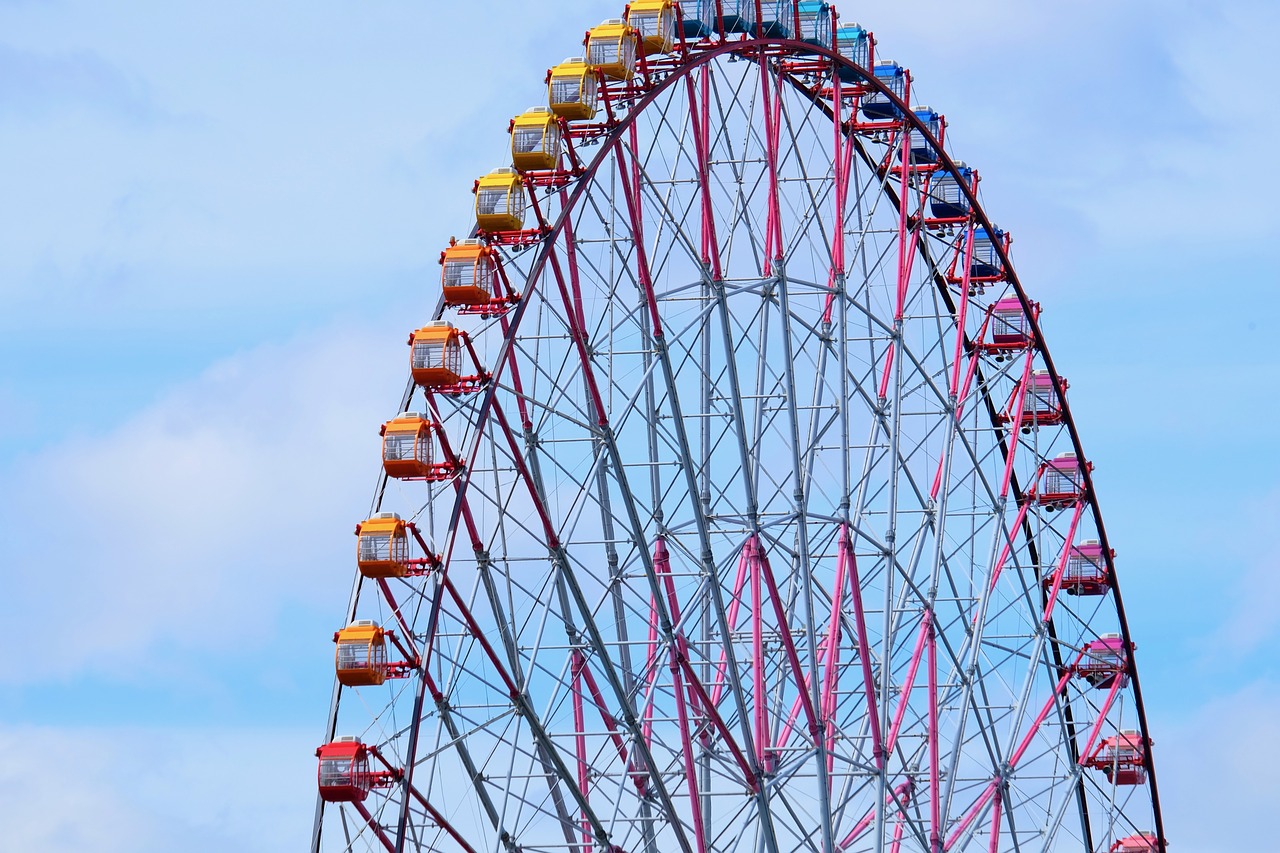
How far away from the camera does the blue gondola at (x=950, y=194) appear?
6488 cm

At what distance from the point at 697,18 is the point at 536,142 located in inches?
184

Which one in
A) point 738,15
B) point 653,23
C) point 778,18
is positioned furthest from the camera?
point 778,18

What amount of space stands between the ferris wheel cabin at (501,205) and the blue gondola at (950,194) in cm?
1697

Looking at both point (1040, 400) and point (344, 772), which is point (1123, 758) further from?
point (344, 772)

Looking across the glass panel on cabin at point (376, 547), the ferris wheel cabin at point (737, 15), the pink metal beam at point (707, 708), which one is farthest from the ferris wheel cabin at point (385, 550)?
the ferris wheel cabin at point (737, 15)

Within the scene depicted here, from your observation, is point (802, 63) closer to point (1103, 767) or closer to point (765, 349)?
point (765, 349)

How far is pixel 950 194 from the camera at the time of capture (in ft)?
213

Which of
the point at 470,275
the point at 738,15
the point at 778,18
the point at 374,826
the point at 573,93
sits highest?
the point at 778,18

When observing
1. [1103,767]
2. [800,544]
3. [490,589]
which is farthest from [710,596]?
[1103,767]

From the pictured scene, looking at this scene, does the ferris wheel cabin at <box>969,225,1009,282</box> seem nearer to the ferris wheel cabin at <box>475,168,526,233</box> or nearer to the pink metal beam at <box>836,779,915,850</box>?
the pink metal beam at <box>836,779,915,850</box>

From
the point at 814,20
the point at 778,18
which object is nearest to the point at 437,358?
the point at 778,18

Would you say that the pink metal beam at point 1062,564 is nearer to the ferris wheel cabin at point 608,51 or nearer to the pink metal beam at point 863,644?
the pink metal beam at point 863,644

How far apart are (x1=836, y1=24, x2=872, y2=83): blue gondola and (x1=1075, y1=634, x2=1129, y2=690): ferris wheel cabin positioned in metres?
14.8

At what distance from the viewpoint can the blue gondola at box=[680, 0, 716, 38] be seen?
174ft
